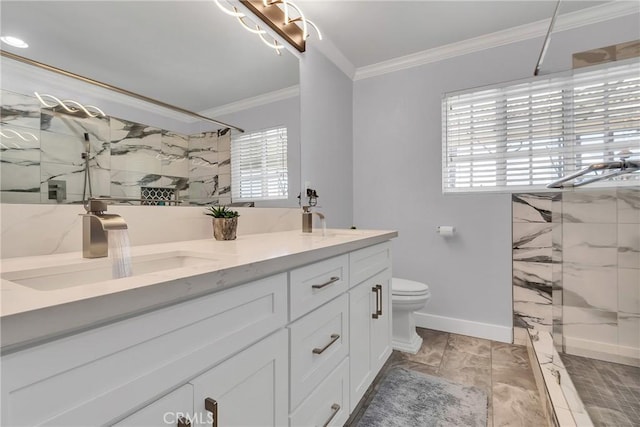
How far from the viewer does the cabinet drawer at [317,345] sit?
0.92 m

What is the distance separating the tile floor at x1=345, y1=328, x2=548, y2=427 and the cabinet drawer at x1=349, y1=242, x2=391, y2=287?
0.66 metres

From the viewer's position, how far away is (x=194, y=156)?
1.33m

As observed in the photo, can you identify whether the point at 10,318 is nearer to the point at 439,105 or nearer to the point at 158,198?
the point at 158,198

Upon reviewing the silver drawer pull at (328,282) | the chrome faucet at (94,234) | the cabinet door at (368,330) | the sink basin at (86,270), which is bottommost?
the cabinet door at (368,330)

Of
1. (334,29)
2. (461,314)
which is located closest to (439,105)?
(334,29)

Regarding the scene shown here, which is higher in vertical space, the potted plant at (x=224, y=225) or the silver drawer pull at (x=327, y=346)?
the potted plant at (x=224, y=225)

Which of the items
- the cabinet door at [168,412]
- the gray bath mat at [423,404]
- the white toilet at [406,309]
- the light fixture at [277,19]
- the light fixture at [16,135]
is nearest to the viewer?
the cabinet door at [168,412]

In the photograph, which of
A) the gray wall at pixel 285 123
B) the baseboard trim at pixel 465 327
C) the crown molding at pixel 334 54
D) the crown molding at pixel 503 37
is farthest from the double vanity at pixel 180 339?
the crown molding at pixel 503 37

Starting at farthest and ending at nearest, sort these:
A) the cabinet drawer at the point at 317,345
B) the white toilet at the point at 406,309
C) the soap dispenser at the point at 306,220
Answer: the white toilet at the point at 406,309 → the soap dispenser at the point at 306,220 → the cabinet drawer at the point at 317,345

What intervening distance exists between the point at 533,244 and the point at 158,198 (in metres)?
2.47

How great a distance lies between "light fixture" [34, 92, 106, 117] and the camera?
0.88m

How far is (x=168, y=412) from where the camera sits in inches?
22.1

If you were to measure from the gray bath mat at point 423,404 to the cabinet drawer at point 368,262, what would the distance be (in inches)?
27.1

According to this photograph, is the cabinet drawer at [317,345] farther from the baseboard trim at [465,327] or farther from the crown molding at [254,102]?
the baseboard trim at [465,327]
